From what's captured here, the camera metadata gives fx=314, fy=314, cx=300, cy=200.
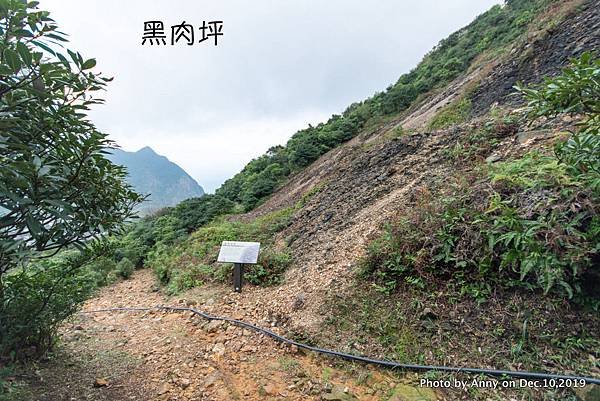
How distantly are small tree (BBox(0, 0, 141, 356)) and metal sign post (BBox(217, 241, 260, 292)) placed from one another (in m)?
1.94

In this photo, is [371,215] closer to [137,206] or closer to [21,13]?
[137,206]

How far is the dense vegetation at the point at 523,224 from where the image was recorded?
1.84m

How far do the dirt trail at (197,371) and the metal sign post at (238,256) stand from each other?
29.0 inches

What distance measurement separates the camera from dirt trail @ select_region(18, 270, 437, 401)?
7.33ft

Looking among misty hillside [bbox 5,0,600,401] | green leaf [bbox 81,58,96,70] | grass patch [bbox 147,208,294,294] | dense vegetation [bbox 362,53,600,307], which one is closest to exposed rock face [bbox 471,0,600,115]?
misty hillside [bbox 5,0,600,401]

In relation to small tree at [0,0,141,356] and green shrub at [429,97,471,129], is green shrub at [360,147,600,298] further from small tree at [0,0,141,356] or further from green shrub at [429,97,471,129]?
green shrub at [429,97,471,129]

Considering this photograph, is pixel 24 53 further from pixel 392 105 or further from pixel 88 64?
pixel 392 105

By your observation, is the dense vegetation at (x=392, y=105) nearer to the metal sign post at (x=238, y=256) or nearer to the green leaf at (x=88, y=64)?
the metal sign post at (x=238, y=256)

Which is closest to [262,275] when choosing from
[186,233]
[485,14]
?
[186,233]

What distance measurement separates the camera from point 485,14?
18.4 meters

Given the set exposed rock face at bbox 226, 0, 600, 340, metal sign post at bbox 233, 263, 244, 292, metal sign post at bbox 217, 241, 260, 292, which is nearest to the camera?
exposed rock face at bbox 226, 0, 600, 340

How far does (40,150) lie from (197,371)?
2.00 meters

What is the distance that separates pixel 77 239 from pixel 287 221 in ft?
15.0

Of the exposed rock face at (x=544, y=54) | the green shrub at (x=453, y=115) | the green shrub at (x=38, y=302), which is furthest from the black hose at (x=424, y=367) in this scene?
the green shrub at (x=453, y=115)
